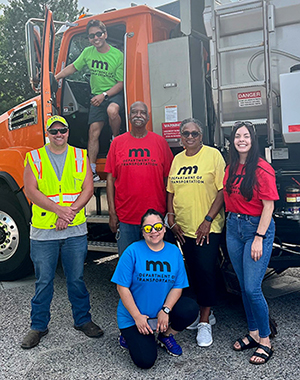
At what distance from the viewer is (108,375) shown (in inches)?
114

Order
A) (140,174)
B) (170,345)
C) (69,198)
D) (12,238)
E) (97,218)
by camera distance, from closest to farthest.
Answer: (170,345), (69,198), (140,174), (97,218), (12,238)

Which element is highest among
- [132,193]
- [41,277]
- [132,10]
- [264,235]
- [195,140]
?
[132,10]

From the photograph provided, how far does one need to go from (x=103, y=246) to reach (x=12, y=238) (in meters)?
1.25

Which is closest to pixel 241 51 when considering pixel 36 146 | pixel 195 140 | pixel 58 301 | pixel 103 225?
pixel 195 140

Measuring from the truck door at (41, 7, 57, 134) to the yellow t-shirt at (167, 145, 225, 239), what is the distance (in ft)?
5.42

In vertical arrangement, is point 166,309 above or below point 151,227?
below

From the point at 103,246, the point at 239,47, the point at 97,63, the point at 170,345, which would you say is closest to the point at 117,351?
the point at 170,345

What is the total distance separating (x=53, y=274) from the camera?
345 cm

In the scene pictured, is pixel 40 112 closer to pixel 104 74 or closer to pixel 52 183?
pixel 104 74

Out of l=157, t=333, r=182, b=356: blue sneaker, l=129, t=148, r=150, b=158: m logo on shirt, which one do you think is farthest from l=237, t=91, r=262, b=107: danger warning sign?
l=157, t=333, r=182, b=356: blue sneaker

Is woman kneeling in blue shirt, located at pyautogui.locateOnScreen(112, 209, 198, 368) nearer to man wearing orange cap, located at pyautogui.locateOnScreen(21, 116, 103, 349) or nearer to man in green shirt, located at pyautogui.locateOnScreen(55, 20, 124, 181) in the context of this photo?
man wearing orange cap, located at pyautogui.locateOnScreen(21, 116, 103, 349)

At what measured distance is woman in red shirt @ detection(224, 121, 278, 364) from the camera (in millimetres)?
2928

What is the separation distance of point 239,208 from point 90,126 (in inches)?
77.1

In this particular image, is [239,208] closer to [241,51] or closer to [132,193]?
[132,193]
